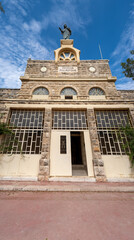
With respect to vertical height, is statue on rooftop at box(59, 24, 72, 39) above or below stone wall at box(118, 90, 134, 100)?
above

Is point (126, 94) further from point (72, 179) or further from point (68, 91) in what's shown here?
point (72, 179)

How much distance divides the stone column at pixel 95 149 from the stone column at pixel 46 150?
2615 mm

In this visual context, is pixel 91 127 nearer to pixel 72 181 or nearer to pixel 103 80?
pixel 72 181

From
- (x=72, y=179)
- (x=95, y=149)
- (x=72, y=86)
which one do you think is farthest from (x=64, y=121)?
(x=72, y=86)

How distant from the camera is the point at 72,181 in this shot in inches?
183


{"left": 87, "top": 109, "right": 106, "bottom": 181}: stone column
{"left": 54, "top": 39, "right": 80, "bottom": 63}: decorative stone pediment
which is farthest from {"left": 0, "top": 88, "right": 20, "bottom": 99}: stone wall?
{"left": 87, "top": 109, "right": 106, "bottom": 181}: stone column

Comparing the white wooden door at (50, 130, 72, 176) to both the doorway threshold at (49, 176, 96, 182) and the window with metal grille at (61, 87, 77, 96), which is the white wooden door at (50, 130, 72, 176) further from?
the window with metal grille at (61, 87, 77, 96)

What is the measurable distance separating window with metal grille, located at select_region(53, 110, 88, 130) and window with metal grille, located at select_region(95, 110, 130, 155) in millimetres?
1026

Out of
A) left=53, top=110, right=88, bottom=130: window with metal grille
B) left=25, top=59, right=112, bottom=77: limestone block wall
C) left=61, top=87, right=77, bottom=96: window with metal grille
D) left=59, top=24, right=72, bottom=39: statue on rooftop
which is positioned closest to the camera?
left=53, top=110, right=88, bottom=130: window with metal grille

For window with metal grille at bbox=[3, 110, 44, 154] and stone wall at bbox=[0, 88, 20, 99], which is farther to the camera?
stone wall at bbox=[0, 88, 20, 99]

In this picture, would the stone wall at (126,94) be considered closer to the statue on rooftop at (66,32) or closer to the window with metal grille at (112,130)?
the window with metal grille at (112,130)

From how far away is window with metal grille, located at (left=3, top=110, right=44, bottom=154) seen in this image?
18.1ft

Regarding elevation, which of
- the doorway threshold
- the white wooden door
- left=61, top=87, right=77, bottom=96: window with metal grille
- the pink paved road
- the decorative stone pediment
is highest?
the decorative stone pediment

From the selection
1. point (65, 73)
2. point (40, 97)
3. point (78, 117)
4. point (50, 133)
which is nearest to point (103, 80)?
point (65, 73)
